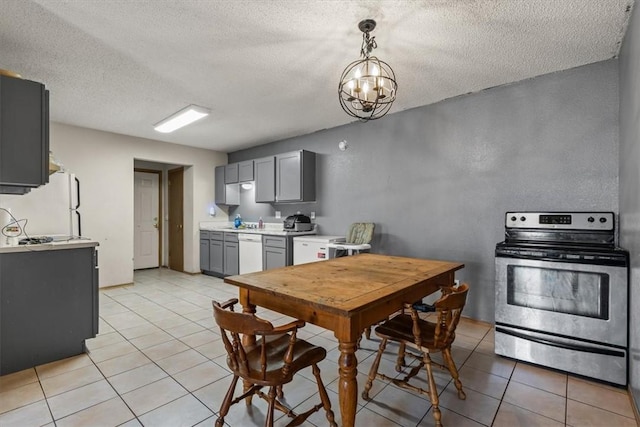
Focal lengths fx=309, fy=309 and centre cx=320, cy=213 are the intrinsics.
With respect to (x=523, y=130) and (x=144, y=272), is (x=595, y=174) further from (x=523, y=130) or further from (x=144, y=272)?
(x=144, y=272)

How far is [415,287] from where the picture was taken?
181 cm

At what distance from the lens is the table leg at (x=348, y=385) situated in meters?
1.42

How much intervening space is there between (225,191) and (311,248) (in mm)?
2778

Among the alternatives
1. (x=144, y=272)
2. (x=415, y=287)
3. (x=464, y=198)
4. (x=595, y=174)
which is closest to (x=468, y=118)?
(x=464, y=198)

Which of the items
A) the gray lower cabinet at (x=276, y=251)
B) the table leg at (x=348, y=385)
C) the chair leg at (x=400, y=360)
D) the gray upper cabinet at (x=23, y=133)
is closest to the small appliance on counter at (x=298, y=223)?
the gray lower cabinet at (x=276, y=251)

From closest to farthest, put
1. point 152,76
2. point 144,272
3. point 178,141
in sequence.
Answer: point 152,76, point 178,141, point 144,272

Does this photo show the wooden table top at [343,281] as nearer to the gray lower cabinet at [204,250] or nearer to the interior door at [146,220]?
the gray lower cabinet at [204,250]

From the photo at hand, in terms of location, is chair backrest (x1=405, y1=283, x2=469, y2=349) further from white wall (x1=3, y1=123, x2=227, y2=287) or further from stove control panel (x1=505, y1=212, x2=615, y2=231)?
white wall (x1=3, y1=123, x2=227, y2=287)

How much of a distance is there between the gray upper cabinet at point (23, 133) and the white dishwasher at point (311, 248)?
2.86 metres

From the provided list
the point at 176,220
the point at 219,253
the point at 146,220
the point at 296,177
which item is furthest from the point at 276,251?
the point at 146,220

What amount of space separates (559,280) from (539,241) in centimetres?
45

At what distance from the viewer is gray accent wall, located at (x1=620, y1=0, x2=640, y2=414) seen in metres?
1.84

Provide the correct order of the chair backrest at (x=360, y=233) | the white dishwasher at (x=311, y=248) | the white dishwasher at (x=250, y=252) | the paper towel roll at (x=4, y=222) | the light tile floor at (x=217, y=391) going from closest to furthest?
the light tile floor at (x=217, y=391)
the paper towel roll at (x=4, y=222)
the chair backrest at (x=360, y=233)
the white dishwasher at (x=311, y=248)
the white dishwasher at (x=250, y=252)

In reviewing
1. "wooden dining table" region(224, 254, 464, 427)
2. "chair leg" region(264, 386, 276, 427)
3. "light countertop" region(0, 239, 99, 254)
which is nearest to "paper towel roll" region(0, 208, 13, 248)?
"light countertop" region(0, 239, 99, 254)
